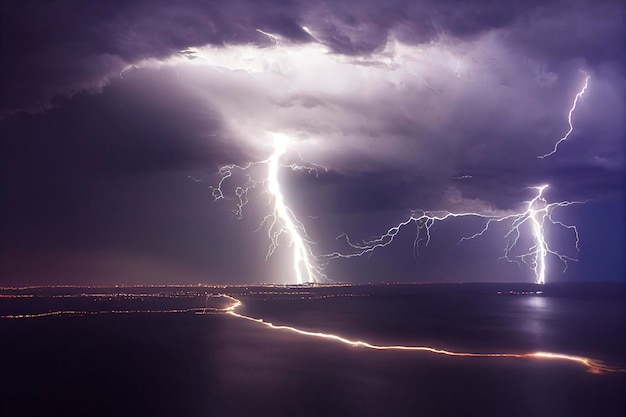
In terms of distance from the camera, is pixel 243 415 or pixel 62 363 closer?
pixel 243 415

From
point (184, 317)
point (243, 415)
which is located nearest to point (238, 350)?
point (243, 415)

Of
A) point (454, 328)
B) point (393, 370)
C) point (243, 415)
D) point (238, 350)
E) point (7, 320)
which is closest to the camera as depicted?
point (243, 415)

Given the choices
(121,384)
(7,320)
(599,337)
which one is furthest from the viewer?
(7,320)

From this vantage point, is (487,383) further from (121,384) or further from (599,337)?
(599,337)

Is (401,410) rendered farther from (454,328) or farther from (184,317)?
(184,317)

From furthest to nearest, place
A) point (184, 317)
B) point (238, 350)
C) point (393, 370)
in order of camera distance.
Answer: point (184, 317)
point (238, 350)
point (393, 370)

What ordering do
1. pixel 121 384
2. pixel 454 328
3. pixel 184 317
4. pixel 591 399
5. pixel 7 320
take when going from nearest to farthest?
1. pixel 591 399
2. pixel 121 384
3. pixel 454 328
4. pixel 7 320
5. pixel 184 317

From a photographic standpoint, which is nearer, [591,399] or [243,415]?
[243,415]

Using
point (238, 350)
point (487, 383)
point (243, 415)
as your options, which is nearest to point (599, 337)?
point (487, 383)
